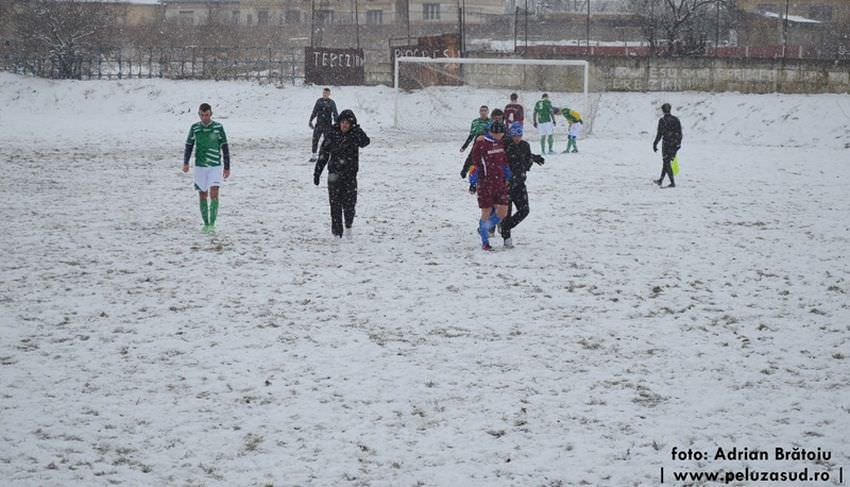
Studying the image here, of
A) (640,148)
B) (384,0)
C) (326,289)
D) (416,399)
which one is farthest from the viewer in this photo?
(384,0)

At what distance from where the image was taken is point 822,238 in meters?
13.0

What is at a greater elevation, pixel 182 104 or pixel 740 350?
pixel 182 104

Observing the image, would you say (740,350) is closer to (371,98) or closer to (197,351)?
(197,351)

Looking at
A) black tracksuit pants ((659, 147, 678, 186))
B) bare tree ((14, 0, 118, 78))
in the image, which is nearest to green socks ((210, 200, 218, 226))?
black tracksuit pants ((659, 147, 678, 186))

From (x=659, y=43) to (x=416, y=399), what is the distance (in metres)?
41.4

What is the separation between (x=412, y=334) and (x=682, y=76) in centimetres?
3276

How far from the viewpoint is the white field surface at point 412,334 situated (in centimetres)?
570

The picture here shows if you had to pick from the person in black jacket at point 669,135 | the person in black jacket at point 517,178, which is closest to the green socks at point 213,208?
the person in black jacket at point 517,178

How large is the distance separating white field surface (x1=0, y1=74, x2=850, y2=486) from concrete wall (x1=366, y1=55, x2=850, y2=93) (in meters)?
19.3

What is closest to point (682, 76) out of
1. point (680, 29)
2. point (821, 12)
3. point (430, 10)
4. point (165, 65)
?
point (680, 29)

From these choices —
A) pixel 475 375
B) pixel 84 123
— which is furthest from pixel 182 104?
pixel 475 375

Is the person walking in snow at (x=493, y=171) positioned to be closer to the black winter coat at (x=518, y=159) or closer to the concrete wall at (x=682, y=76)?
the black winter coat at (x=518, y=159)

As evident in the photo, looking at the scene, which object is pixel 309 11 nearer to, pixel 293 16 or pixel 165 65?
pixel 293 16

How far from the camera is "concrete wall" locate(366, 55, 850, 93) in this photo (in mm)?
35594
